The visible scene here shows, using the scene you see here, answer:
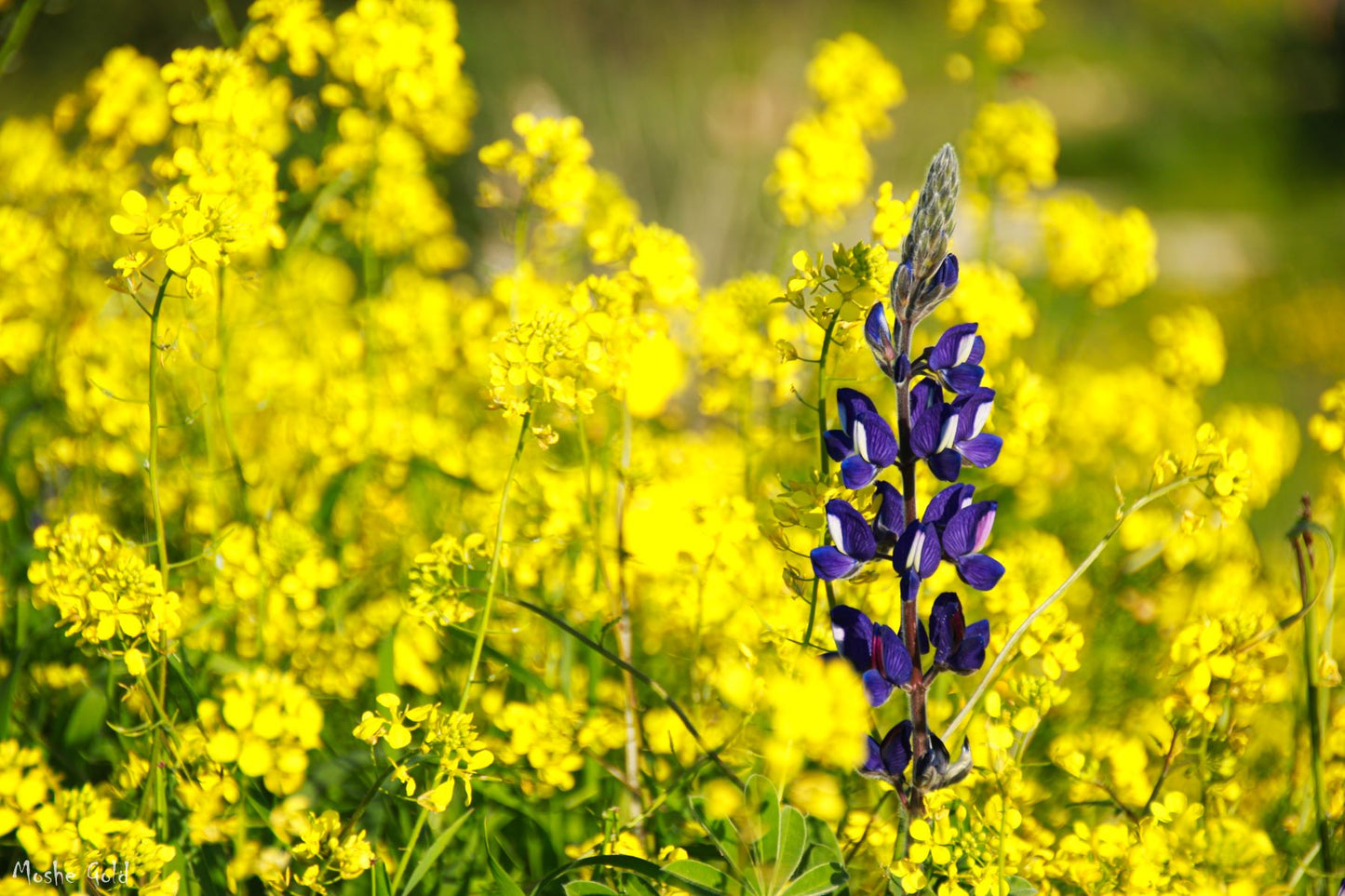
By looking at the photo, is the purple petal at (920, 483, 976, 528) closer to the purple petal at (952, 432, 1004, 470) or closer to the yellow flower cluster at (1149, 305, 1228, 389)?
the purple petal at (952, 432, 1004, 470)

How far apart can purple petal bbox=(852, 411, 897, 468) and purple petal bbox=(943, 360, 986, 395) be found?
11cm

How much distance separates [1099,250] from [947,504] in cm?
209

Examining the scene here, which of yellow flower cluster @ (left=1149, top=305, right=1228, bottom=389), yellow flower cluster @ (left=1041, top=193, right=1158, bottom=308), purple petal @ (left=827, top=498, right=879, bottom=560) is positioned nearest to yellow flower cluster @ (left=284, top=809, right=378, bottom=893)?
purple petal @ (left=827, top=498, right=879, bottom=560)

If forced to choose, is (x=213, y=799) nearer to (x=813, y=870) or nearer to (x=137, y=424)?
(x=813, y=870)

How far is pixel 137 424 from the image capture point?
2656 millimetres

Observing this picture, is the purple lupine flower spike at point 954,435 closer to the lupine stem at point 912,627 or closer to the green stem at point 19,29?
the lupine stem at point 912,627

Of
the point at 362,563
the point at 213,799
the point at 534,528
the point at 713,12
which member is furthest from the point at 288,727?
the point at 713,12

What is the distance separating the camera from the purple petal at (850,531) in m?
1.42

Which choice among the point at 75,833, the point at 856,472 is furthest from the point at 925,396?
the point at 75,833

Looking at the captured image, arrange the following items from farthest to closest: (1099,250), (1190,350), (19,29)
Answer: (1099,250) → (1190,350) → (19,29)

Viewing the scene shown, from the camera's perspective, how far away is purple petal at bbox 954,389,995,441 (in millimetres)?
1429

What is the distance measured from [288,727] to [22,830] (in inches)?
16.9

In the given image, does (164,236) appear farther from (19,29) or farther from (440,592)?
(19,29)
